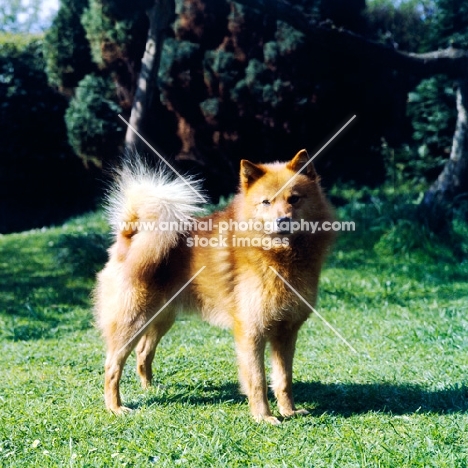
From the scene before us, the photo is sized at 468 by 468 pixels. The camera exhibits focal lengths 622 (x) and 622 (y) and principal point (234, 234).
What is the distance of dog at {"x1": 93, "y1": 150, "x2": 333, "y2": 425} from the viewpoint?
401 cm

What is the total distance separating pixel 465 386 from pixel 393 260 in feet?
15.7

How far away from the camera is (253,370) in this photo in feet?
13.1

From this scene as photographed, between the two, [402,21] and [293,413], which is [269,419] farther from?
[402,21]

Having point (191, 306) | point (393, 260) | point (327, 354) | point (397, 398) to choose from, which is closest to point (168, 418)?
point (191, 306)

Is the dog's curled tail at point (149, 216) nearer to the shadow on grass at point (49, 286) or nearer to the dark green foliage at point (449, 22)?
the shadow on grass at point (49, 286)

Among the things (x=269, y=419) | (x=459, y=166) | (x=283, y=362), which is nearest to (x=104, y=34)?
(x=459, y=166)

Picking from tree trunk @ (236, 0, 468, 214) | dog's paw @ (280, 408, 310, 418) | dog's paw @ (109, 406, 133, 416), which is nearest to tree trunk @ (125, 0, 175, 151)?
tree trunk @ (236, 0, 468, 214)

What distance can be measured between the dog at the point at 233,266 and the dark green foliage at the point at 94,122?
8.84 m

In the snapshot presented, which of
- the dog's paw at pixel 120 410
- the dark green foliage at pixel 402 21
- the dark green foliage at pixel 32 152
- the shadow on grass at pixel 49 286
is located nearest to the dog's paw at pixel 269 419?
the dog's paw at pixel 120 410

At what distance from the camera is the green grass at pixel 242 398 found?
11.0 feet

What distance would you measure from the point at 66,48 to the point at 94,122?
7.93ft

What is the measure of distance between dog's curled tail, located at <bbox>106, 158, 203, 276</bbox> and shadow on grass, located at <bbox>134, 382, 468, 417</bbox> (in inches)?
39.5

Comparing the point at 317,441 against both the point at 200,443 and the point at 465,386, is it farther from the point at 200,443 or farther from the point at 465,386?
the point at 465,386

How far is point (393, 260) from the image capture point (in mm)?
9016
